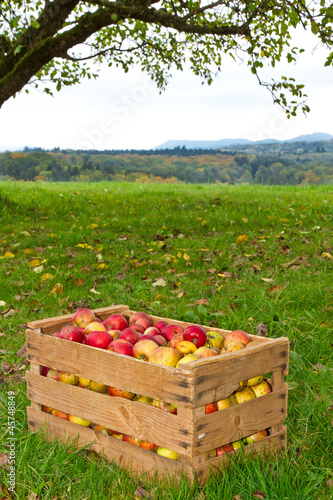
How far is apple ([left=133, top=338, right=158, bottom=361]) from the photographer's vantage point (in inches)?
107

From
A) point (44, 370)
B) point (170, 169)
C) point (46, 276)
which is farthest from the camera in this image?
point (170, 169)

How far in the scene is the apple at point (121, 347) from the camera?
108 inches

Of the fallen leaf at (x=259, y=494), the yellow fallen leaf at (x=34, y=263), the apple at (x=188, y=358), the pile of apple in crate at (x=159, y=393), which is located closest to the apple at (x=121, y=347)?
the pile of apple in crate at (x=159, y=393)

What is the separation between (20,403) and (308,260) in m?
4.24

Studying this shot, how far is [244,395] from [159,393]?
1.61 feet

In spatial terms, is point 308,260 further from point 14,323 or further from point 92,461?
point 92,461

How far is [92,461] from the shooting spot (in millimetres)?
2646

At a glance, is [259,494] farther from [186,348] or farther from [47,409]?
[47,409]

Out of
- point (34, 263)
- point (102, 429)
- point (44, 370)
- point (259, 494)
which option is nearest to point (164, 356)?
point (102, 429)

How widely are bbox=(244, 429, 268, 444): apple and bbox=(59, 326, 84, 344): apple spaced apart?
1.10 m

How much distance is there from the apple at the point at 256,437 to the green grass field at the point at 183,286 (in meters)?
0.13

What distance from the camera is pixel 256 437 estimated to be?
2.67 metres

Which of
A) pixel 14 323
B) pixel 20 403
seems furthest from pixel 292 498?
pixel 14 323

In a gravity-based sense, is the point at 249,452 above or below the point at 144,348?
below
